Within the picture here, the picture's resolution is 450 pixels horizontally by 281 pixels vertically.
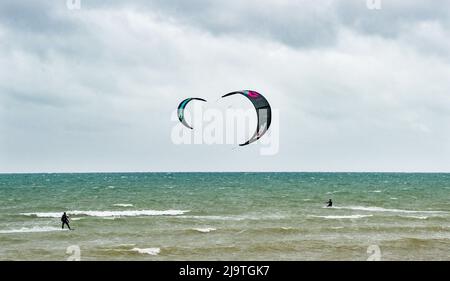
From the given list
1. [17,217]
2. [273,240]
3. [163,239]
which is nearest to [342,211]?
[273,240]

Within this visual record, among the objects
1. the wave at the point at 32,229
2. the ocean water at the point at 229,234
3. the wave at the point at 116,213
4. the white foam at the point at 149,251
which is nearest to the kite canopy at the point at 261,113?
the ocean water at the point at 229,234

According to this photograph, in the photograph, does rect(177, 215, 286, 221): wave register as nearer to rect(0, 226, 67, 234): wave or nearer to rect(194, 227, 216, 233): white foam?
rect(194, 227, 216, 233): white foam

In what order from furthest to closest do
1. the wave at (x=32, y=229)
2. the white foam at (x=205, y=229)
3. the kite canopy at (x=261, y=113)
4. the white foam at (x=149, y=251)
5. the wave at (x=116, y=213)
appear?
the wave at (x=116, y=213)
the wave at (x=32, y=229)
the white foam at (x=205, y=229)
the white foam at (x=149, y=251)
the kite canopy at (x=261, y=113)

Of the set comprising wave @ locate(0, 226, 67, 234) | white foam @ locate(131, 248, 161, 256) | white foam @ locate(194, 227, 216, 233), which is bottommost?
white foam @ locate(131, 248, 161, 256)

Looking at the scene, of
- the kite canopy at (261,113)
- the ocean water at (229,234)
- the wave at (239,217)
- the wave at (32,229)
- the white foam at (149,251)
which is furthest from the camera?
the wave at (239,217)

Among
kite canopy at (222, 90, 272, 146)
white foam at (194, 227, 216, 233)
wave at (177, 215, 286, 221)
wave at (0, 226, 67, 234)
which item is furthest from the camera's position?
wave at (177, 215, 286, 221)

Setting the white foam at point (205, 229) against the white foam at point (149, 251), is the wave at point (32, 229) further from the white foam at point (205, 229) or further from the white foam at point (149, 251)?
the white foam at point (149, 251)

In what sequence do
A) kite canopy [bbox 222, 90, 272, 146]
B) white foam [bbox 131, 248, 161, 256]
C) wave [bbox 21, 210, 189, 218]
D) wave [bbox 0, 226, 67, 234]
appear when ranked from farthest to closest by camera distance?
wave [bbox 21, 210, 189, 218]
wave [bbox 0, 226, 67, 234]
white foam [bbox 131, 248, 161, 256]
kite canopy [bbox 222, 90, 272, 146]

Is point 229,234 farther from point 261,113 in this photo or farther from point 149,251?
point 261,113

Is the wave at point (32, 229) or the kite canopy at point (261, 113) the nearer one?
the kite canopy at point (261, 113)

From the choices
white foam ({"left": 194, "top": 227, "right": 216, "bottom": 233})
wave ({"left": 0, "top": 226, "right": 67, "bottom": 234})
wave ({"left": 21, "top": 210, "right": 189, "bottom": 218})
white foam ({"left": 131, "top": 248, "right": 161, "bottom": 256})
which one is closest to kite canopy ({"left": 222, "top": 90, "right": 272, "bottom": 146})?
white foam ({"left": 131, "top": 248, "right": 161, "bottom": 256})

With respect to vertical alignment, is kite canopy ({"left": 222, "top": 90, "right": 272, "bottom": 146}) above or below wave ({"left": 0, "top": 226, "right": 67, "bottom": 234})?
above
